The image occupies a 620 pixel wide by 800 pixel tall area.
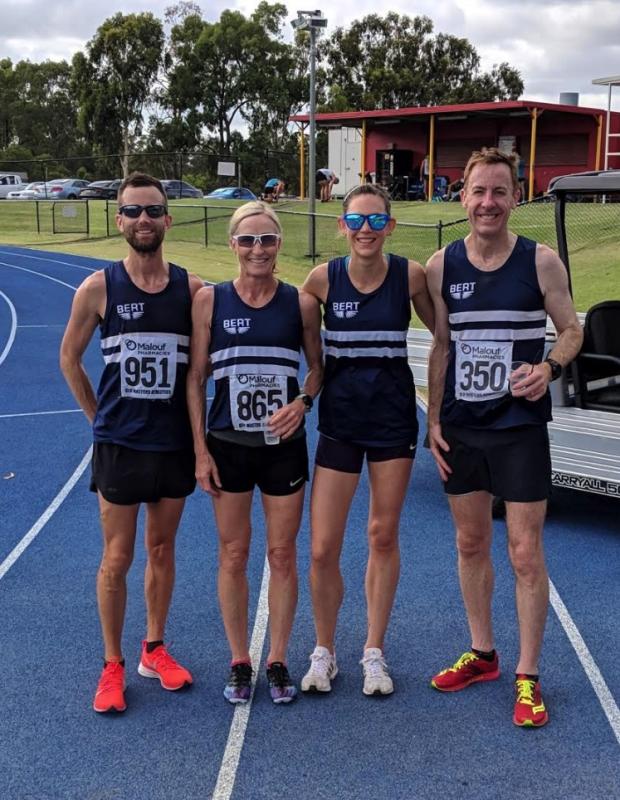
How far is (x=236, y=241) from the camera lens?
359 centimetres

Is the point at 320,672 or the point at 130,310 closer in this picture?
the point at 130,310

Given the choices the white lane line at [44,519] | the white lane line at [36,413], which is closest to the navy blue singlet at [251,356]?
the white lane line at [44,519]

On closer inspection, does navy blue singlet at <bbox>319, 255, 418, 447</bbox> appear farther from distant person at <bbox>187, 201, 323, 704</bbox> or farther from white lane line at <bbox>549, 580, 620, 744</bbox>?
white lane line at <bbox>549, 580, 620, 744</bbox>

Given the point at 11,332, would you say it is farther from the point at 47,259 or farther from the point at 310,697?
the point at 310,697

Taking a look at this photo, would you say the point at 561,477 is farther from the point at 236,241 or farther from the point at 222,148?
the point at 222,148

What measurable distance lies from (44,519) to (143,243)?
3.26m

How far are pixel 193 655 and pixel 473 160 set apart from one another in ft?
8.40

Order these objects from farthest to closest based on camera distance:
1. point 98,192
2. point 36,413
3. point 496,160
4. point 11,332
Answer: point 98,192, point 11,332, point 36,413, point 496,160

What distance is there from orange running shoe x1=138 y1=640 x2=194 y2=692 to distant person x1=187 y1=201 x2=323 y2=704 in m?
0.50

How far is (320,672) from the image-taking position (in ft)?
12.7

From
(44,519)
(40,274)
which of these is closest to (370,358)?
(44,519)

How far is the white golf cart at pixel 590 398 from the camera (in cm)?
543

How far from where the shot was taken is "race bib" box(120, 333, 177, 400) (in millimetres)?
3588

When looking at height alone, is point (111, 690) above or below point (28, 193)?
below
